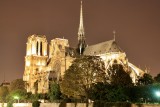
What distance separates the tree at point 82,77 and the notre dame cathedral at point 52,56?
3216 centimetres

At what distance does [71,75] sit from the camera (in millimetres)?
53531

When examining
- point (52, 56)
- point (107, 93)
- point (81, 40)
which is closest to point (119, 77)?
point (107, 93)

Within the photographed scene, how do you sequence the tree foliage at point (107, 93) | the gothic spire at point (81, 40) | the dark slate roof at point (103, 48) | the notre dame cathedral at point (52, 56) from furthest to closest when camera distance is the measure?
1. the gothic spire at point (81, 40)
2. the notre dame cathedral at point (52, 56)
3. the dark slate roof at point (103, 48)
4. the tree foliage at point (107, 93)

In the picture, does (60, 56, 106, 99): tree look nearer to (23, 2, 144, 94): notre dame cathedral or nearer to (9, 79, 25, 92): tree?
(23, 2, 144, 94): notre dame cathedral

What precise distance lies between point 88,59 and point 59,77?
36727 millimetres

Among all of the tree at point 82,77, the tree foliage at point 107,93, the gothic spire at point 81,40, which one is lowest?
the tree foliage at point 107,93

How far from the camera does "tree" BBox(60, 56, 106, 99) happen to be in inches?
2036

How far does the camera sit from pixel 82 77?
52250 millimetres

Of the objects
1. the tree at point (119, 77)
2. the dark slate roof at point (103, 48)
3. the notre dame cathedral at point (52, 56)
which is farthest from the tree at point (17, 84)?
the tree at point (119, 77)

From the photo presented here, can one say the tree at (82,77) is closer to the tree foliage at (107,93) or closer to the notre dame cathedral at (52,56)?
the tree foliage at (107,93)

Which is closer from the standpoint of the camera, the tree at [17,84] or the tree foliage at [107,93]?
the tree foliage at [107,93]

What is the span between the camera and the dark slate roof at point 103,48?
287ft

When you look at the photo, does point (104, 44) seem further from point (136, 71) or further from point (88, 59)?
point (88, 59)

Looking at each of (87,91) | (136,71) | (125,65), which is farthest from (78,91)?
(136,71)
